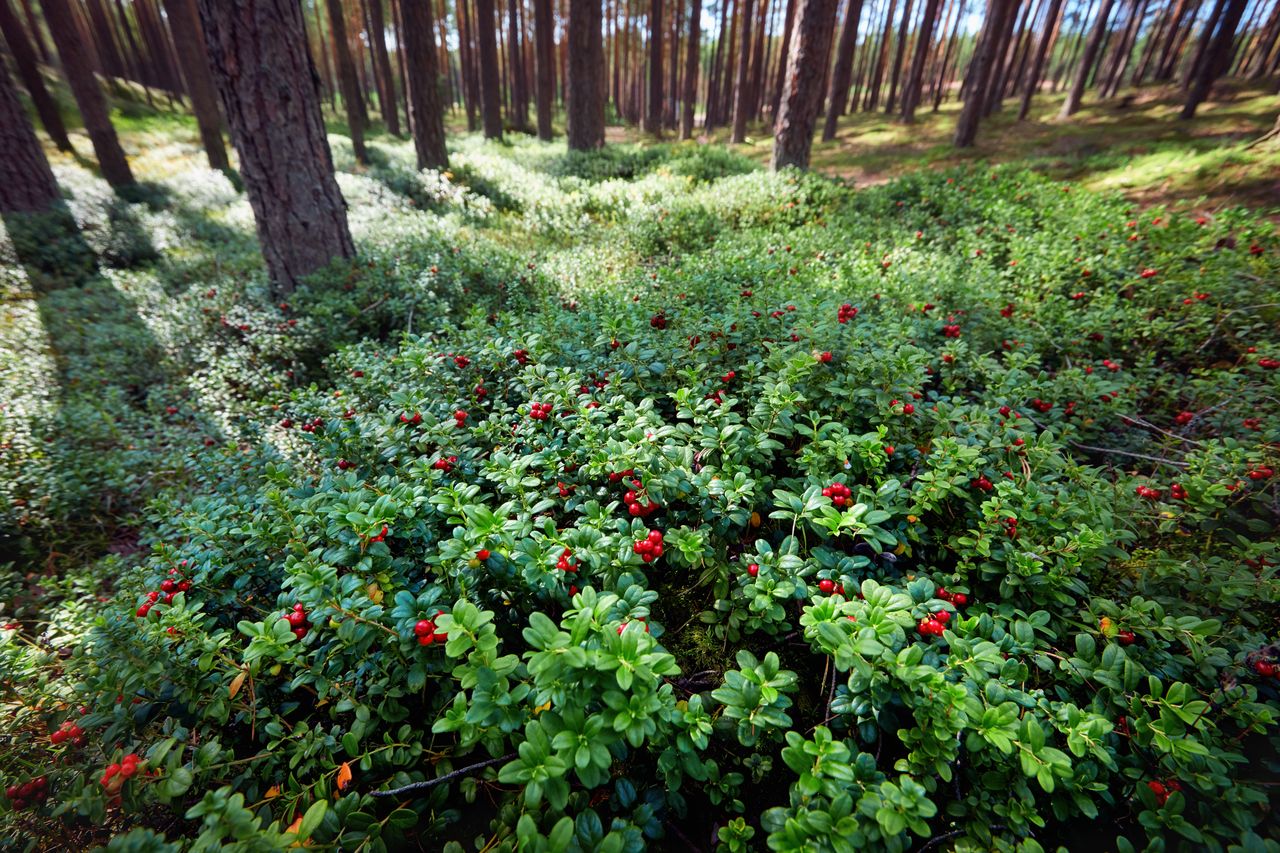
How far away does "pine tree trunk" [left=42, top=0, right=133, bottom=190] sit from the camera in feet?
42.7

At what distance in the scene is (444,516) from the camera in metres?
2.59

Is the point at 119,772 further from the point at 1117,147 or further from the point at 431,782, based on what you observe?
the point at 1117,147

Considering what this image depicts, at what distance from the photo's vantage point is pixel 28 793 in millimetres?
1824

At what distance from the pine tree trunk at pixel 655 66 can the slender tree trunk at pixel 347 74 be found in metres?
11.7

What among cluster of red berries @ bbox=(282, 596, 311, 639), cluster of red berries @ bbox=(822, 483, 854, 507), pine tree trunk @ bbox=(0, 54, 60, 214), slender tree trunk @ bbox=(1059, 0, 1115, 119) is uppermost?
slender tree trunk @ bbox=(1059, 0, 1115, 119)

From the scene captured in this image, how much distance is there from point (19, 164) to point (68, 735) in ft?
46.6

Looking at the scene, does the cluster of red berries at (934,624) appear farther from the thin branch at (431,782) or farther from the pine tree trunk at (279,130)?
the pine tree trunk at (279,130)

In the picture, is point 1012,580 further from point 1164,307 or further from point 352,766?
point 1164,307

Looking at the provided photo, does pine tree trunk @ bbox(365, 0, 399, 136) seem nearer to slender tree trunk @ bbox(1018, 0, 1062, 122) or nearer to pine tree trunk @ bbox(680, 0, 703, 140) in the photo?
pine tree trunk @ bbox(680, 0, 703, 140)

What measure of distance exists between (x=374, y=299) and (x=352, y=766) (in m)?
5.51

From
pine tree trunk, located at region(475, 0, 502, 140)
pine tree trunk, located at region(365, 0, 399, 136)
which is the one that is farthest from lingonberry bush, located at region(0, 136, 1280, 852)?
pine tree trunk, located at region(365, 0, 399, 136)

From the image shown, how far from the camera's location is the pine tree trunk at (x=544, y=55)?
63.3 feet

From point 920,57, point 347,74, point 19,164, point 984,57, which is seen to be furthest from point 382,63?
point 920,57

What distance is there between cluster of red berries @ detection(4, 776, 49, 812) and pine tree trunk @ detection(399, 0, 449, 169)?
1435 cm
